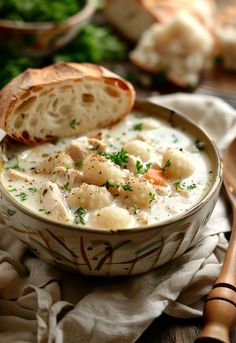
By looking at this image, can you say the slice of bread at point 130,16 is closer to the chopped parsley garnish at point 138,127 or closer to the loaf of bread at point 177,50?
the loaf of bread at point 177,50

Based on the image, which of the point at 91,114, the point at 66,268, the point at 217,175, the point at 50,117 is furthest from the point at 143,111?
the point at 66,268

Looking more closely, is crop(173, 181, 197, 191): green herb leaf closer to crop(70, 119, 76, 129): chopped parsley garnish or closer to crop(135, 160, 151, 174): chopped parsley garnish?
crop(135, 160, 151, 174): chopped parsley garnish

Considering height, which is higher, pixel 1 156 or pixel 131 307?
pixel 1 156

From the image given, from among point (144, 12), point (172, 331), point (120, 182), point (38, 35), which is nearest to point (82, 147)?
point (120, 182)

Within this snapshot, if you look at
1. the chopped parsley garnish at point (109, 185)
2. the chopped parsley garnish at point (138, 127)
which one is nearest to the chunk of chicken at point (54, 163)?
the chopped parsley garnish at point (109, 185)

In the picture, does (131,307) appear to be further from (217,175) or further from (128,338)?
(217,175)
